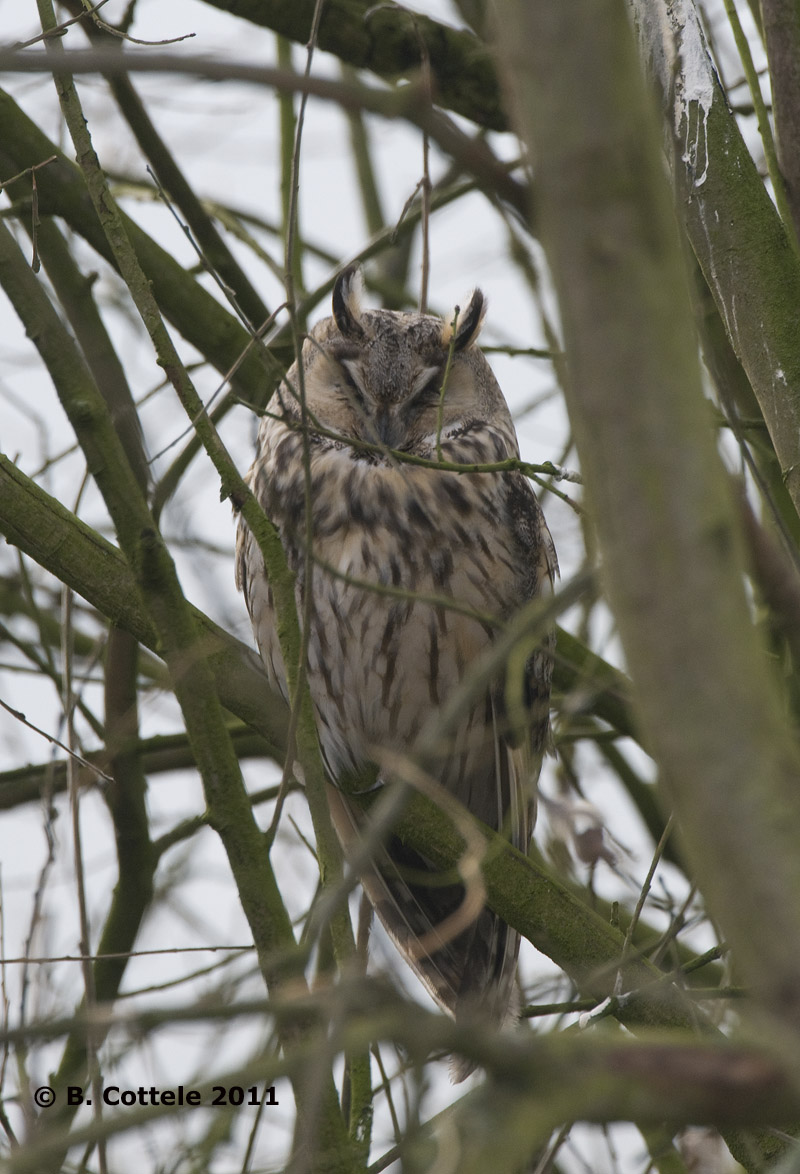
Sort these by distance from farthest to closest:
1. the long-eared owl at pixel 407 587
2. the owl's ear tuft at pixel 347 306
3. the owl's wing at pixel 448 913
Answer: the owl's ear tuft at pixel 347 306
the owl's wing at pixel 448 913
the long-eared owl at pixel 407 587

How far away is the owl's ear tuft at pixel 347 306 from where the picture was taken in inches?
142

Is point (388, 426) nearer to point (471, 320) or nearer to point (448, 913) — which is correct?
point (471, 320)

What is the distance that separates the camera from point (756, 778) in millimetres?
891

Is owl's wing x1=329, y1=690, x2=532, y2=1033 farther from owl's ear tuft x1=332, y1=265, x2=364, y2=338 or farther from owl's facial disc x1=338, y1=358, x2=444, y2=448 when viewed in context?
owl's ear tuft x1=332, y1=265, x2=364, y2=338

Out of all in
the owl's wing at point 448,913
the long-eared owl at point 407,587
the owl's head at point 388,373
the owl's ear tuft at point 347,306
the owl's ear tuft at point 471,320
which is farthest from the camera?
the owl's ear tuft at point 471,320

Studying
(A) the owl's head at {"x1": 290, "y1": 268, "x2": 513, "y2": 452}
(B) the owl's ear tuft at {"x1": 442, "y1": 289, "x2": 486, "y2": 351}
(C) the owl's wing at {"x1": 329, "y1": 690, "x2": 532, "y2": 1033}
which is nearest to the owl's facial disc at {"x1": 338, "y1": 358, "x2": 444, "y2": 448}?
(A) the owl's head at {"x1": 290, "y1": 268, "x2": 513, "y2": 452}

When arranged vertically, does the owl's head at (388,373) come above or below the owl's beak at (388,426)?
above

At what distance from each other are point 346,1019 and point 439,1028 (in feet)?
0.49

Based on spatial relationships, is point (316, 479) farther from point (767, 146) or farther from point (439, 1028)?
point (439, 1028)

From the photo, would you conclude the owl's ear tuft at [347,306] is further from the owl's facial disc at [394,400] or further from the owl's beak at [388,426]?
the owl's beak at [388,426]

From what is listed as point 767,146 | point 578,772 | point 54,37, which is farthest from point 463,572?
point 54,37

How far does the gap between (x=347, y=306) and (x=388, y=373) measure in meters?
0.26

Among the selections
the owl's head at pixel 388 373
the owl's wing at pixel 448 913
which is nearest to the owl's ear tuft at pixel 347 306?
the owl's head at pixel 388 373

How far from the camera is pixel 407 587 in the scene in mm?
3236
